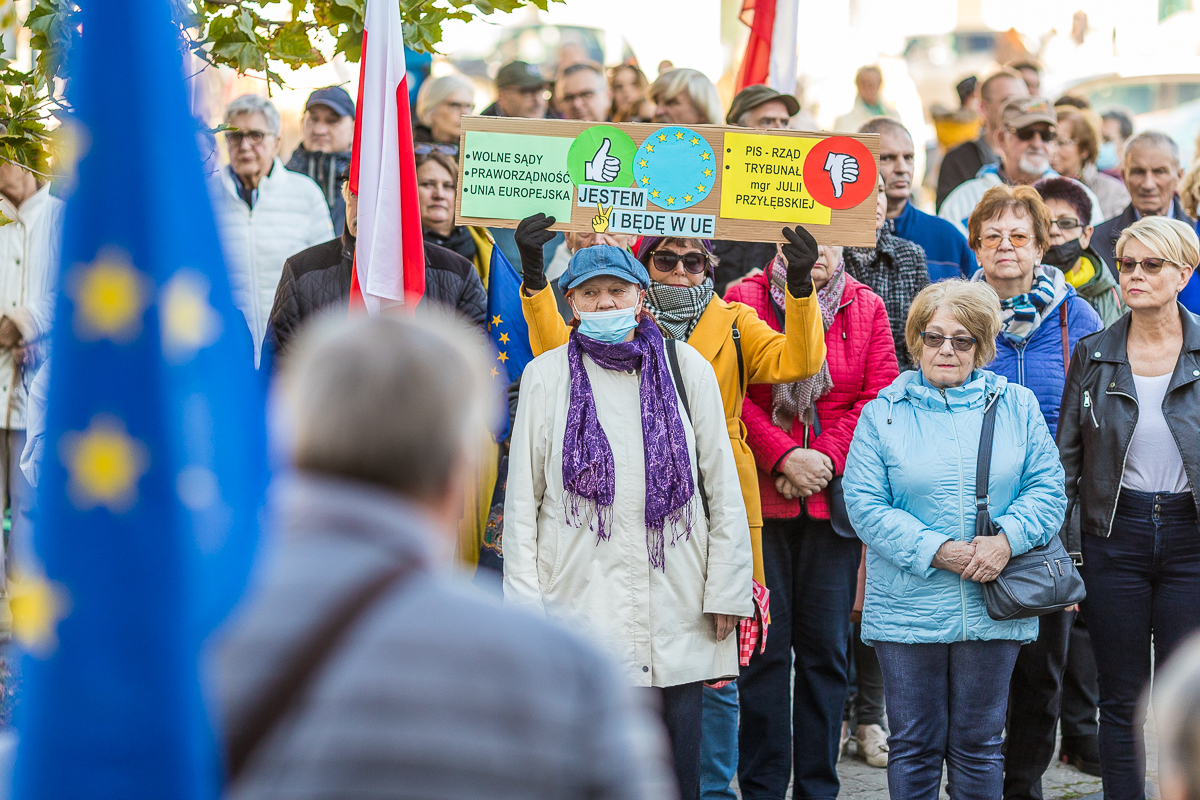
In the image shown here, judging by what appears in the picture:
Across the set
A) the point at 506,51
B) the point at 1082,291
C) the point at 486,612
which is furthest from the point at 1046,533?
the point at 506,51

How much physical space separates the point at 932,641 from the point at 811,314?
1.27 m

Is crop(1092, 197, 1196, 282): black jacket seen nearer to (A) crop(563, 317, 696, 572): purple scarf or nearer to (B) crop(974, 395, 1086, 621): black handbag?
(B) crop(974, 395, 1086, 621): black handbag

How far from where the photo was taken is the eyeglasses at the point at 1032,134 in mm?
7716

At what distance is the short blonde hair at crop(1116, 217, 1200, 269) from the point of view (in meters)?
5.37

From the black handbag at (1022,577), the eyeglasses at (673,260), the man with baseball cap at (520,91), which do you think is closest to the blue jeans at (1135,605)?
the black handbag at (1022,577)

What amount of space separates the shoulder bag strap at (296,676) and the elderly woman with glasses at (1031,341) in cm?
393

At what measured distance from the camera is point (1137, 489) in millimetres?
5215

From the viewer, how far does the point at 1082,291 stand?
6703 mm

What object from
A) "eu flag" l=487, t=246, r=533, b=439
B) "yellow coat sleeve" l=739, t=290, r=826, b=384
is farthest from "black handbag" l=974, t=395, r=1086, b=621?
"eu flag" l=487, t=246, r=533, b=439

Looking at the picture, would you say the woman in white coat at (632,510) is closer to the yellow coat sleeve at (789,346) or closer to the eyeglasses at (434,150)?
the yellow coat sleeve at (789,346)

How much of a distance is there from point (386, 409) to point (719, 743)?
370cm

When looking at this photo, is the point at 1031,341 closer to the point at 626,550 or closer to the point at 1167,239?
the point at 1167,239

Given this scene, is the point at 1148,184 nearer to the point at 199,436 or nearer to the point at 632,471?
the point at 632,471

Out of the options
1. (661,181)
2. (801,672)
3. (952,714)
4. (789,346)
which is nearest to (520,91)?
(661,181)
